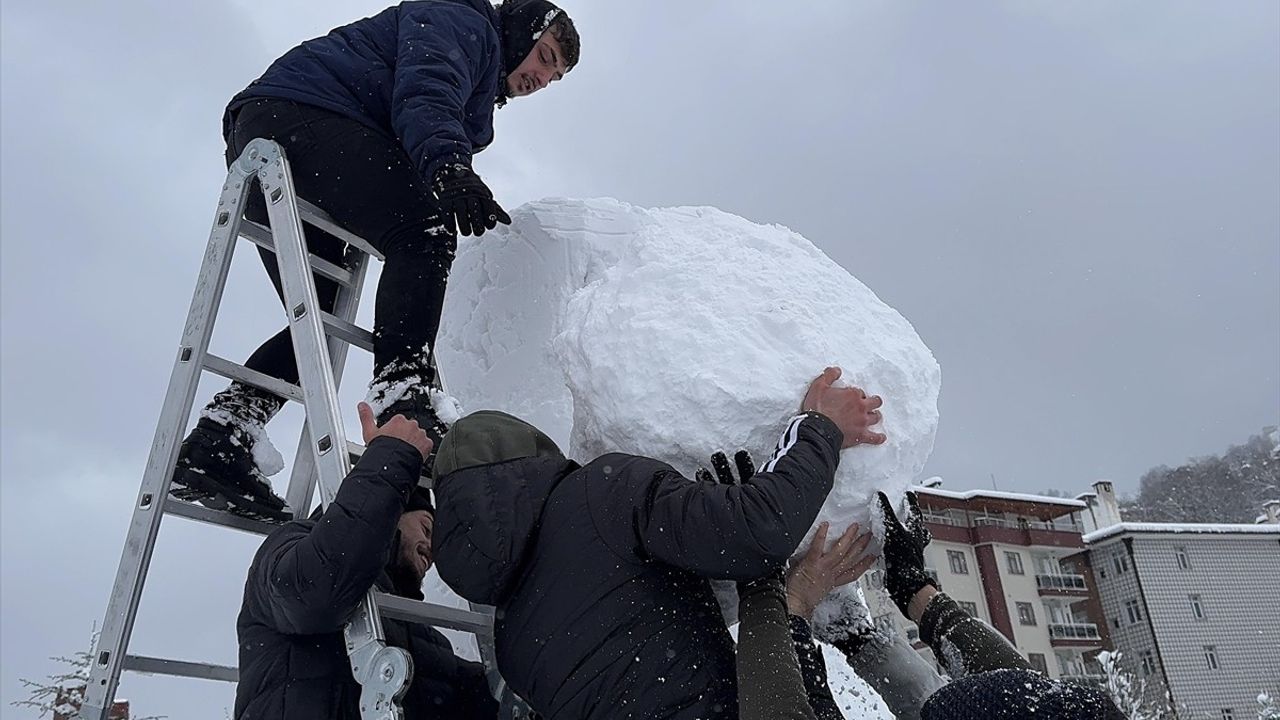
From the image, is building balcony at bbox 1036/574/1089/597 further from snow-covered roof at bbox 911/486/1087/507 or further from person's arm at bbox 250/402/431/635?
person's arm at bbox 250/402/431/635

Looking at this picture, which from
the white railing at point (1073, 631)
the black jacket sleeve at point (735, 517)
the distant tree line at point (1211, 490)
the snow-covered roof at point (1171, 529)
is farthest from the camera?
the distant tree line at point (1211, 490)

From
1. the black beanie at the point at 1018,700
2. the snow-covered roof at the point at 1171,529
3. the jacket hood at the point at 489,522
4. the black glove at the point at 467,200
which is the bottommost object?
the black beanie at the point at 1018,700

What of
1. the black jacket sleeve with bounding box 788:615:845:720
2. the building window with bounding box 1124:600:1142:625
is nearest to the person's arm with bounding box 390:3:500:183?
the black jacket sleeve with bounding box 788:615:845:720

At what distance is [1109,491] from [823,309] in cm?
2985

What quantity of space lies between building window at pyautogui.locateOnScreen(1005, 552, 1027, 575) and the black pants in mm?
26333

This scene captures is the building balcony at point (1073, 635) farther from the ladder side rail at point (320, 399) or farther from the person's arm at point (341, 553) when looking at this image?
the person's arm at point (341, 553)

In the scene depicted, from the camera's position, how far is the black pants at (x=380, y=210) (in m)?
2.33

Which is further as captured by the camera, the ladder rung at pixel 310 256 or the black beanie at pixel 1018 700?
the ladder rung at pixel 310 256

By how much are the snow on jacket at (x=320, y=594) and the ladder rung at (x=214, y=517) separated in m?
0.40

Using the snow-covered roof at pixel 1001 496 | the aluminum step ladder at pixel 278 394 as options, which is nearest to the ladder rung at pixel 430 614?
the aluminum step ladder at pixel 278 394

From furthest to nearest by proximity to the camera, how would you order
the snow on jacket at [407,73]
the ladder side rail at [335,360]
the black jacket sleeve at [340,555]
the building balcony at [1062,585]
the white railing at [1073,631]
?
the building balcony at [1062,585]
the white railing at [1073,631]
the ladder side rail at [335,360]
the snow on jacket at [407,73]
the black jacket sleeve at [340,555]

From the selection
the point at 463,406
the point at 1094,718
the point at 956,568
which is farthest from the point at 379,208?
the point at 956,568

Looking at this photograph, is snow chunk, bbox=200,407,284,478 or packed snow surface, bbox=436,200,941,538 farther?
snow chunk, bbox=200,407,284,478

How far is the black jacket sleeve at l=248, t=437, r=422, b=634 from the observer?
1.71m
